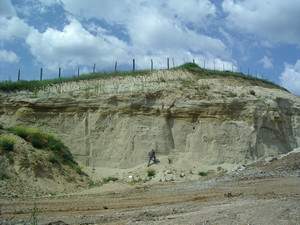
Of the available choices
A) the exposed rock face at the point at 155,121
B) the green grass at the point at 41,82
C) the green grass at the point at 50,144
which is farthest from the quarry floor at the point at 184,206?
the green grass at the point at 41,82

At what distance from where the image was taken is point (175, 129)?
73.5 feet

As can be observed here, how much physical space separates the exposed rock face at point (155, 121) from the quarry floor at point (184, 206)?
19.8 feet

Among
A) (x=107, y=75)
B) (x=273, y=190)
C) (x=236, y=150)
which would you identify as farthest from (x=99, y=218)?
(x=107, y=75)

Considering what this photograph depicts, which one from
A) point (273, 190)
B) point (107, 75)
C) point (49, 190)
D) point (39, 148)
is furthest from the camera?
point (107, 75)

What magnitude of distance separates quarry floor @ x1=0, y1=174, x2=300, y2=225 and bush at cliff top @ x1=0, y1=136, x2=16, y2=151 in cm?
432

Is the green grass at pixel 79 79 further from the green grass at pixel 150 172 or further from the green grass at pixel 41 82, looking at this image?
the green grass at pixel 150 172

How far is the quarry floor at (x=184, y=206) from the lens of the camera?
8.35 m

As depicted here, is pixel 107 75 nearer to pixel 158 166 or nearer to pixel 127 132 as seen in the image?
pixel 127 132

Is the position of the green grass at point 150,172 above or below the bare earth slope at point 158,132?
below

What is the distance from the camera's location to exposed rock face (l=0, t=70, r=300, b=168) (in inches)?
846

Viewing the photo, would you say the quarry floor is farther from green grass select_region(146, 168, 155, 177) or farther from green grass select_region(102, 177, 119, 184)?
green grass select_region(102, 177, 119, 184)

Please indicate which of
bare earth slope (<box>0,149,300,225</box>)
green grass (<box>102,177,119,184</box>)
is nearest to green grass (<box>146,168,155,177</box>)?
green grass (<box>102,177,119,184</box>)

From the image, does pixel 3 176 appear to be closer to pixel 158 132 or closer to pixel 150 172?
pixel 150 172

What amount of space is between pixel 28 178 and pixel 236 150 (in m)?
12.9
